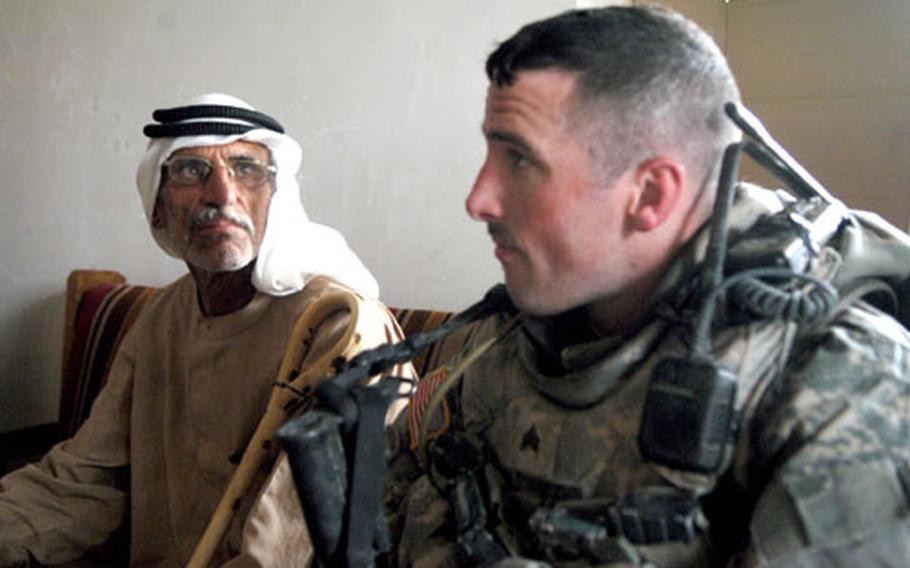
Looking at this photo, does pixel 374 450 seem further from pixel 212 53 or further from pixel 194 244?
pixel 212 53

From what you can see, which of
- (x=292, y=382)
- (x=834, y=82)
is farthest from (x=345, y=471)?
→ (x=834, y=82)

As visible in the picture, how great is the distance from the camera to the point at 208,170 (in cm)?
168

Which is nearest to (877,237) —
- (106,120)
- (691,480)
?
(691,480)

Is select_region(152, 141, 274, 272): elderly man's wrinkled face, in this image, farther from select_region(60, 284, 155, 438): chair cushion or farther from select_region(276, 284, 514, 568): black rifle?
select_region(276, 284, 514, 568): black rifle

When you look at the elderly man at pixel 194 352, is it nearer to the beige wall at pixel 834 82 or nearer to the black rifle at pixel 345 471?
the black rifle at pixel 345 471

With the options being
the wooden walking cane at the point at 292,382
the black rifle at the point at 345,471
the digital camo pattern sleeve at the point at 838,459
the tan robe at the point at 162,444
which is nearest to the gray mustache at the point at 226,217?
the tan robe at the point at 162,444

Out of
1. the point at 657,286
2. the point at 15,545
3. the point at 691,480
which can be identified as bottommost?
the point at 15,545

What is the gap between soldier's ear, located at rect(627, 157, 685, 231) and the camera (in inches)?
32.4

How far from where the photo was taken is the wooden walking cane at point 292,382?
1290 millimetres

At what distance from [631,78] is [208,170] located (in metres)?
1.06

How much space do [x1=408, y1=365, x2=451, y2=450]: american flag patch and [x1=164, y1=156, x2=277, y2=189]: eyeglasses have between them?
79cm

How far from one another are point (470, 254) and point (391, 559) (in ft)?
4.30

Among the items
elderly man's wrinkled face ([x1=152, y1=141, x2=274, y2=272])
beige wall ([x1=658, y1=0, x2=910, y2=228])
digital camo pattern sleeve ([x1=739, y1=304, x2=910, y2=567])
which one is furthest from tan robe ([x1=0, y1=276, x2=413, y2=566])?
beige wall ([x1=658, y1=0, x2=910, y2=228])

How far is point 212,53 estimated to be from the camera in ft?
7.71
